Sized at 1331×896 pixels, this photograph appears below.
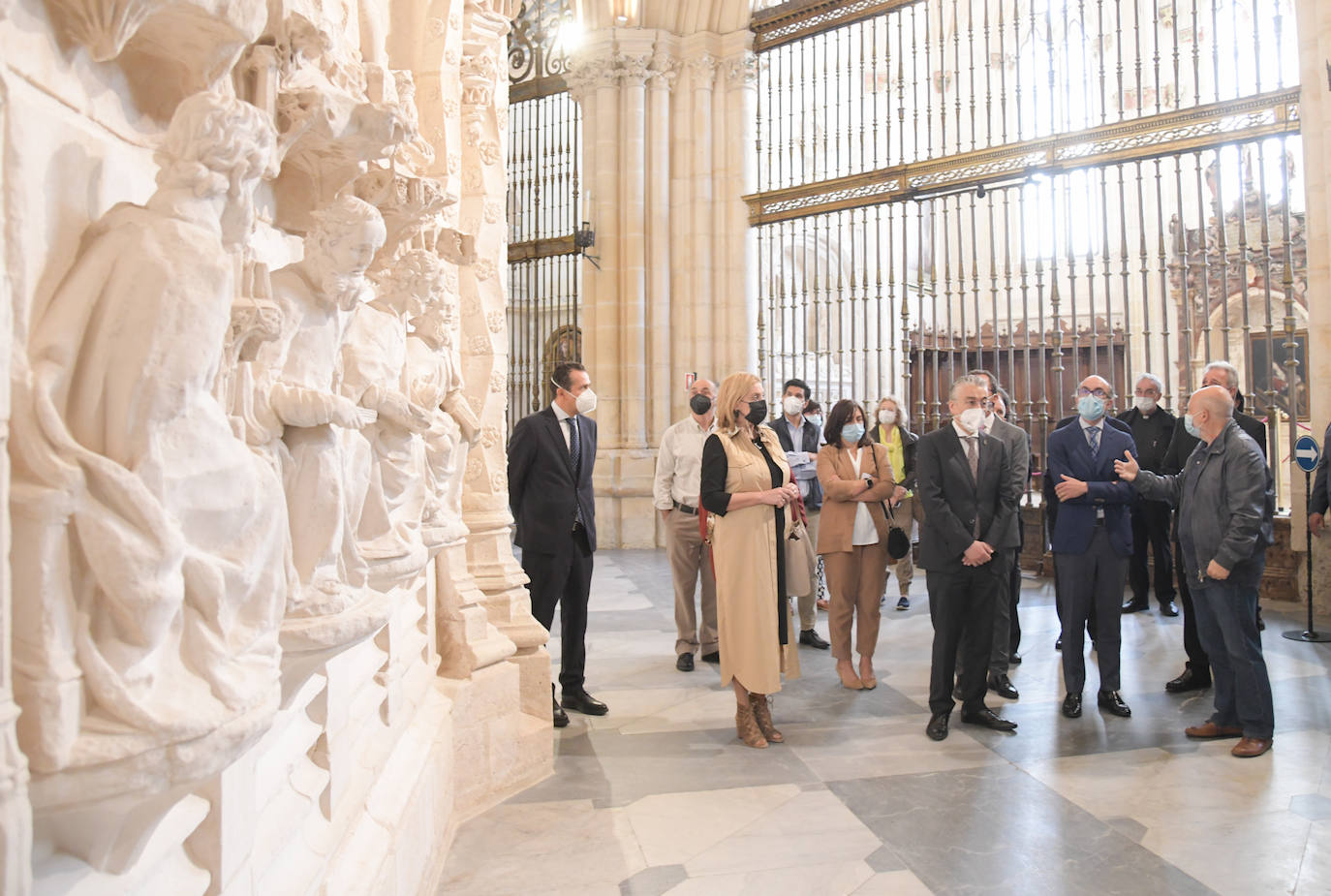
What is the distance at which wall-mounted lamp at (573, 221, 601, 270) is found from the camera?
10.6 metres

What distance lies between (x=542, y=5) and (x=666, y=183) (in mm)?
2794

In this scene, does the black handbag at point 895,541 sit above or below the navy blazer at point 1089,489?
below

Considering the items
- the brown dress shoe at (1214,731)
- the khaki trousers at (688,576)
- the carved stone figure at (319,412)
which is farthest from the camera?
the khaki trousers at (688,576)

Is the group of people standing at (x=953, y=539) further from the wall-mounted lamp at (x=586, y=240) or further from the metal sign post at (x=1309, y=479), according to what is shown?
the wall-mounted lamp at (x=586, y=240)

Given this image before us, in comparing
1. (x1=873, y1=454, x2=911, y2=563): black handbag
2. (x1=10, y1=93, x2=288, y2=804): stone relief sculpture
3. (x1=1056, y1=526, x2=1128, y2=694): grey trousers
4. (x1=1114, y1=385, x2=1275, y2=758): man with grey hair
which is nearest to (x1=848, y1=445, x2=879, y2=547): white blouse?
(x1=873, y1=454, x2=911, y2=563): black handbag

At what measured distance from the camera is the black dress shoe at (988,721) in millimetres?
4074

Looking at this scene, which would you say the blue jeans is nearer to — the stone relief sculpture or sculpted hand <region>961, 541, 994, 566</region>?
sculpted hand <region>961, 541, 994, 566</region>

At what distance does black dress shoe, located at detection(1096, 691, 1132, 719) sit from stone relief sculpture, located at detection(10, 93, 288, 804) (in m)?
4.08

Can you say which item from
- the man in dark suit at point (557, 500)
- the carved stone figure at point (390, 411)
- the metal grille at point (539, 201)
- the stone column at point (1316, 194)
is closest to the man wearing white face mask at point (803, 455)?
the man in dark suit at point (557, 500)

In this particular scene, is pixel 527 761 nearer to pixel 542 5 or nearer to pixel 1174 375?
pixel 542 5

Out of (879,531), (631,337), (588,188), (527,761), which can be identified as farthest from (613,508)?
(527,761)

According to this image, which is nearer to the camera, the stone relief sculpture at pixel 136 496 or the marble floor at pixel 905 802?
the stone relief sculpture at pixel 136 496

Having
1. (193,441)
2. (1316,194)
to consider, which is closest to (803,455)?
(1316,194)

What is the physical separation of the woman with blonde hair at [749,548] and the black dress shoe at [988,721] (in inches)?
33.6
